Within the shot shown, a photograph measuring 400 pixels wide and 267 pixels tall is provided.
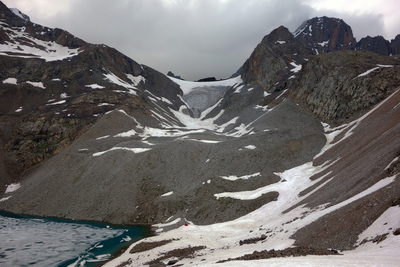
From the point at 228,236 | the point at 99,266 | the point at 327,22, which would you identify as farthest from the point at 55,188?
the point at 327,22

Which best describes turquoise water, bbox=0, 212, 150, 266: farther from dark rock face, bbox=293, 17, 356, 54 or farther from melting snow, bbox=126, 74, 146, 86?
dark rock face, bbox=293, 17, 356, 54

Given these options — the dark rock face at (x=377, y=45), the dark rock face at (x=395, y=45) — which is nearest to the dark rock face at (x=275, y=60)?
the dark rock face at (x=377, y=45)

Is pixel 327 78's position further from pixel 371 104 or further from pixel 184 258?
pixel 184 258

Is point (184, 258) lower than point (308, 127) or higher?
lower

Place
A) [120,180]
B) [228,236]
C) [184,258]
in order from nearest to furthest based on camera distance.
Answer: [184,258] < [228,236] < [120,180]

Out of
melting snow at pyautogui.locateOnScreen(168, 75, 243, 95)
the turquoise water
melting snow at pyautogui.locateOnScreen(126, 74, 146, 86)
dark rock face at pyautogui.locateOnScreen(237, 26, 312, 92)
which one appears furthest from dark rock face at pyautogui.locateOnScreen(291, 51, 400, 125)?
melting snow at pyautogui.locateOnScreen(126, 74, 146, 86)
